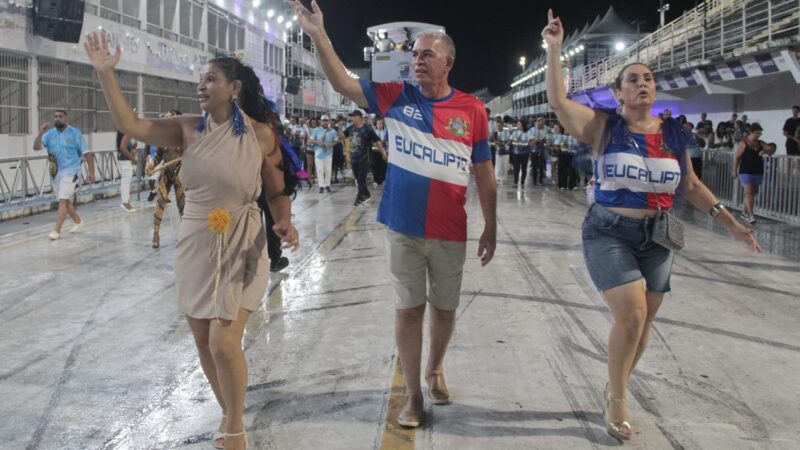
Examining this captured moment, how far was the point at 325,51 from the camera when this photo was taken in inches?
154

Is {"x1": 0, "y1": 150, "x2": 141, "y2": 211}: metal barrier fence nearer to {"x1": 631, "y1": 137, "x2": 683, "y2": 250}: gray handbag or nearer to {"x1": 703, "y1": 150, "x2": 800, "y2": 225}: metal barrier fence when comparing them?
{"x1": 631, "y1": 137, "x2": 683, "y2": 250}: gray handbag

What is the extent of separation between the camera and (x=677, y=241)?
4020 mm

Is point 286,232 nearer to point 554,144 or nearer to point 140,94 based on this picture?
point 554,144

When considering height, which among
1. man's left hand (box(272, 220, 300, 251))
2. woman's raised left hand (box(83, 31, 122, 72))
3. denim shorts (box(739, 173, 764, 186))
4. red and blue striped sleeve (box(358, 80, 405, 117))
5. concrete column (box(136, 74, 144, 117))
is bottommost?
man's left hand (box(272, 220, 300, 251))

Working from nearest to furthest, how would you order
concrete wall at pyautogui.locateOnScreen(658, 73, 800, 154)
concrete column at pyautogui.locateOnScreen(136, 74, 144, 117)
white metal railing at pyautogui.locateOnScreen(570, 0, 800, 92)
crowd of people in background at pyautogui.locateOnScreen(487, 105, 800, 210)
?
crowd of people in background at pyautogui.locateOnScreen(487, 105, 800, 210) → white metal railing at pyautogui.locateOnScreen(570, 0, 800, 92) → concrete wall at pyautogui.locateOnScreen(658, 73, 800, 154) → concrete column at pyautogui.locateOnScreen(136, 74, 144, 117)

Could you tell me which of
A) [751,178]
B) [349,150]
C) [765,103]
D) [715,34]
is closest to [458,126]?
[751,178]

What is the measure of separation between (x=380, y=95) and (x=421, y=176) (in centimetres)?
48

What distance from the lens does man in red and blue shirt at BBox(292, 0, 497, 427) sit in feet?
13.3

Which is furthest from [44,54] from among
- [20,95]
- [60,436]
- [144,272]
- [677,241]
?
[677,241]

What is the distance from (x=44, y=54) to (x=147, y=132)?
17.2m

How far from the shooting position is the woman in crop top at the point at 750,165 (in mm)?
13352

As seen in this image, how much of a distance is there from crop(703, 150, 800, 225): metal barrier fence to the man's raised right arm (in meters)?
11.1

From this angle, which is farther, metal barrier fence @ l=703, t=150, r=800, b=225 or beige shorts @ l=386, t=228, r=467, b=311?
metal barrier fence @ l=703, t=150, r=800, b=225

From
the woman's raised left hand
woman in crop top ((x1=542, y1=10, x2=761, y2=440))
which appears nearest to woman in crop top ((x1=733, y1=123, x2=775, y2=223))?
woman in crop top ((x1=542, y1=10, x2=761, y2=440))
